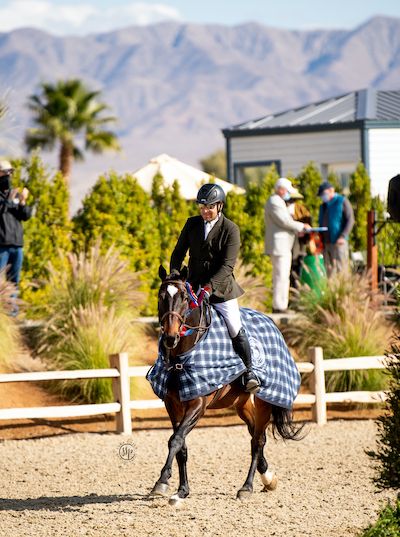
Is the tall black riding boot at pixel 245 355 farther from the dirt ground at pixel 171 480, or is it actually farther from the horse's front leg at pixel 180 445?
the dirt ground at pixel 171 480

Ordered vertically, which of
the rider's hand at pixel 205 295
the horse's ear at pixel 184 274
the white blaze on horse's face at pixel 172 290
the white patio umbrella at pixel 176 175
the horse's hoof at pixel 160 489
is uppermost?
the white patio umbrella at pixel 176 175

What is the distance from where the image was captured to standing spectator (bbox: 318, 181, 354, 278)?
1119 cm

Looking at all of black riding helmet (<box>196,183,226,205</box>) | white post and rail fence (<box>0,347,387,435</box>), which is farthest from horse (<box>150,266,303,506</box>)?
white post and rail fence (<box>0,347,387,435</box>)

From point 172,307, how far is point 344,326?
517 cm

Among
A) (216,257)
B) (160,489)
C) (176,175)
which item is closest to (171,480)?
(160,489)

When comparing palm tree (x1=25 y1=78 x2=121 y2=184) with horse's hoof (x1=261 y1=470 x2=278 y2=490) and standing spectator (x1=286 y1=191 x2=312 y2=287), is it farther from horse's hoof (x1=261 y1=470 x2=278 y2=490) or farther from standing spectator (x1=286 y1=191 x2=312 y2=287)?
horse's hoof (x1=261 y1=470 x2=278 y2=490)

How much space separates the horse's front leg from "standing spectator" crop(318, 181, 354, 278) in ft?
20.2

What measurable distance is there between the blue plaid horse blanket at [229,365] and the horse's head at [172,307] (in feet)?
1.41

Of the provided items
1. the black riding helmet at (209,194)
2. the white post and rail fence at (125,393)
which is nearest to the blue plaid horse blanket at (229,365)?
the black riding helmet at (209,194)

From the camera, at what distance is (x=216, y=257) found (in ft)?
18.6

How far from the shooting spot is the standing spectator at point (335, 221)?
36.7 feet

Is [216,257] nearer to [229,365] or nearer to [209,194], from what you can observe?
[209,194]

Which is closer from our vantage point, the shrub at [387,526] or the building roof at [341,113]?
the shrub at [387,526]

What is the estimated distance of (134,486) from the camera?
20.4 ft
